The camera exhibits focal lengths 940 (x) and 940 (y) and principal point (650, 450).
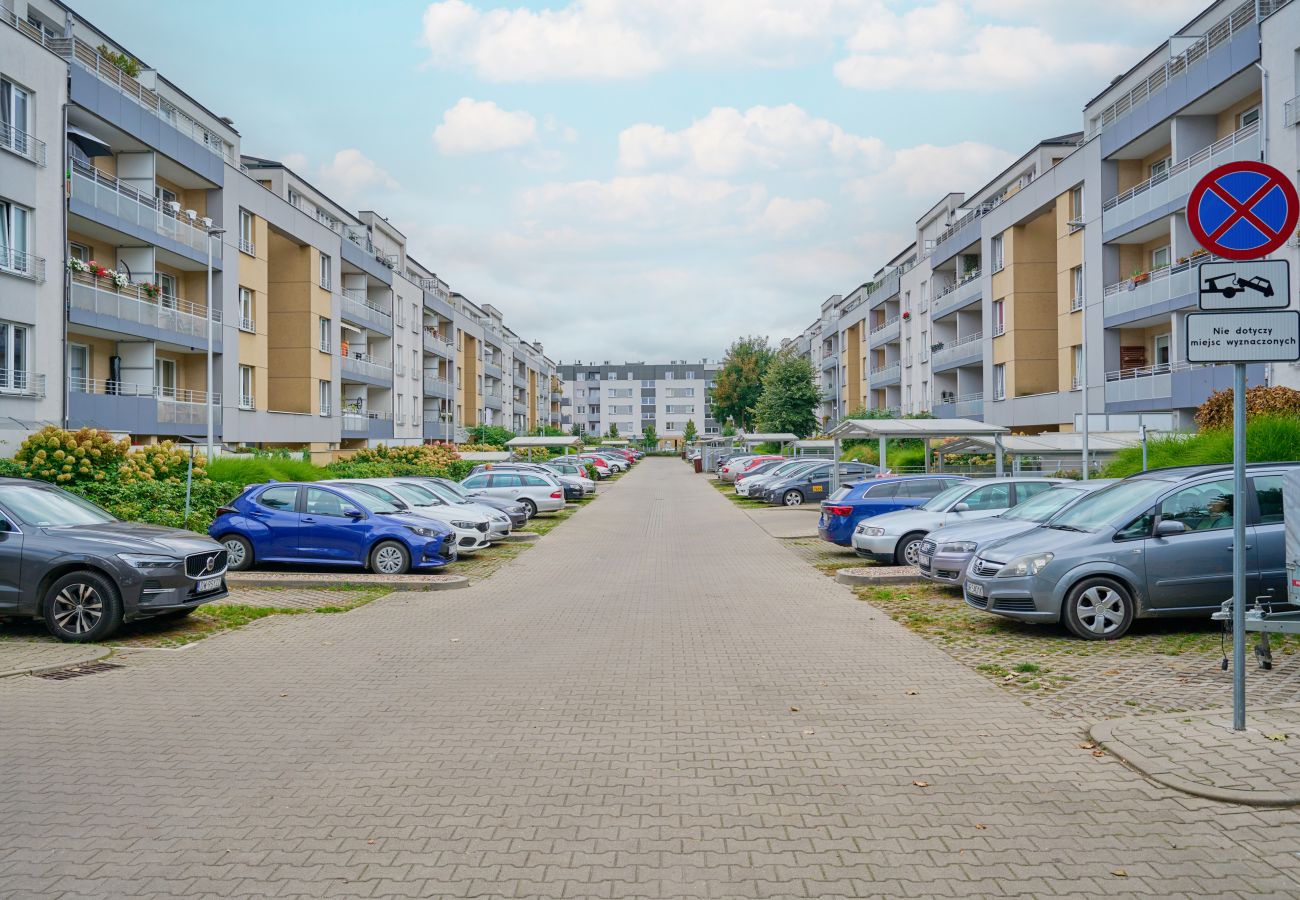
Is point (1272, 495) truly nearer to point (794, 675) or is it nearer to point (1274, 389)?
point (794, 675)

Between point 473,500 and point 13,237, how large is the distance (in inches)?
462

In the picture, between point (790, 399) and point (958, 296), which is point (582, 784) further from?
point (790, 399)

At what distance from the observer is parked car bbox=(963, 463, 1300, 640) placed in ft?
29.6

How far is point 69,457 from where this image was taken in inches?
651

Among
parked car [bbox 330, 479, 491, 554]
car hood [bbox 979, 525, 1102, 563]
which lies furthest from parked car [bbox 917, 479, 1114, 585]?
parked car [bbox 330, 479, 491, 554]

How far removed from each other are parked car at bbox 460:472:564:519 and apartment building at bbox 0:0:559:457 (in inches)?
312

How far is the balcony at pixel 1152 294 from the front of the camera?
2475cm

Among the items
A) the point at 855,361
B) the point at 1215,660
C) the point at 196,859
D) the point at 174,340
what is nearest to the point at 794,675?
the point at 1215,660

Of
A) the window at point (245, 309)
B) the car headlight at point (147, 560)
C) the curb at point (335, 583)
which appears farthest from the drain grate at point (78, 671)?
the window at point (245, 309)

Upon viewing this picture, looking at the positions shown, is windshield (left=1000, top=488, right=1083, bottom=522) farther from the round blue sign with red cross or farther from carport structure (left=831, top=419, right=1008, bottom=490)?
carport structure (left=831, top=419, right=1008, bottom=490)

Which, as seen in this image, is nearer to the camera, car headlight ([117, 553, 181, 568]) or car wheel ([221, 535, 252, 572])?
car headlight ([117, 553, 181, 568])

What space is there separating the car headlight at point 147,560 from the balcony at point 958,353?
37864 millimetres

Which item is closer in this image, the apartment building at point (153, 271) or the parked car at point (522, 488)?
the apartment building at point (153, 271)

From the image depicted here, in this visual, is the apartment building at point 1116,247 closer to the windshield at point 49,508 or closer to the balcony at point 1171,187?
the balcony at point 1171,187
